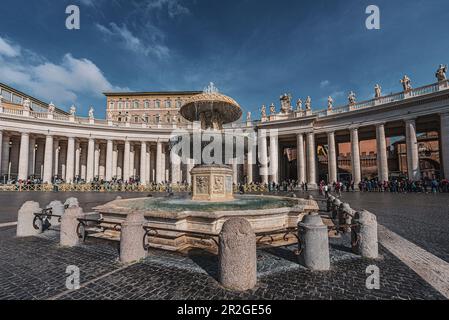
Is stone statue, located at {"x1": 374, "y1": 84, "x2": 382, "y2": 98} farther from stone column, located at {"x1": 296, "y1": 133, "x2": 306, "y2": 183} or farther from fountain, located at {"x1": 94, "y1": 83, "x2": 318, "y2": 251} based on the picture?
fountain, located at {"x1": 94, "y1": 83, "x2": 318, "y2": 251}

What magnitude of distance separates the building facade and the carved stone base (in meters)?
23.2

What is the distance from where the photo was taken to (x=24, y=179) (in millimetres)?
32438

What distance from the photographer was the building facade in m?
27.6

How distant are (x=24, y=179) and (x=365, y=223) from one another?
142ft

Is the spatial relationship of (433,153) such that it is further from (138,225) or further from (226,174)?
(138,225)

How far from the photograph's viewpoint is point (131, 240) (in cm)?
444

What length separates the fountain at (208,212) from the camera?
5379 millimetres

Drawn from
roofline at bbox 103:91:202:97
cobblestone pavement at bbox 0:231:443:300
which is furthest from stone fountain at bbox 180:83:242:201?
roofline at bbox 103:91:202:97

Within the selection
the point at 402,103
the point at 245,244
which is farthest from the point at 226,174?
the point at 402,103

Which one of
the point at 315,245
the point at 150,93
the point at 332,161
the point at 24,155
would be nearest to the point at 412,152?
the point at 332,161

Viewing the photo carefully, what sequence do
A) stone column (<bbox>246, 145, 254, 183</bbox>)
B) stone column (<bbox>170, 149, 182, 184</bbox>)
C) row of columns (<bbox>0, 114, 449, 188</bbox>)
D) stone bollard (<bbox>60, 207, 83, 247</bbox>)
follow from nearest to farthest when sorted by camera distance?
stone bollard (<bbox>60, 207, 83, 247</bbox>)
row of columns (<bbox>0, 114, 449, 188</bbox>)
stone column (<bbox>246, 145, 254, 183</bbox>)
stone column (<bbox>170, 149, 182, 184</bbox>)

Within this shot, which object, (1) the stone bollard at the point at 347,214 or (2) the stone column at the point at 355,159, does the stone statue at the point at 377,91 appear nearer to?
(2) the stone column at the point at 355,159

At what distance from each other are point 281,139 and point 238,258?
3932cm

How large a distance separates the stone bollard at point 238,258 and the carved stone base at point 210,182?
18.3ft
